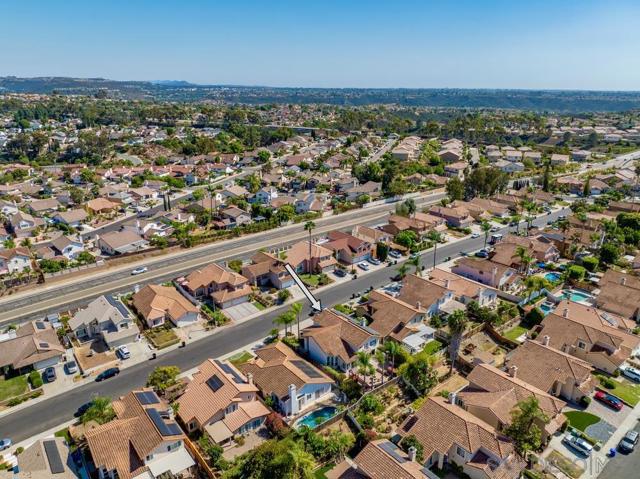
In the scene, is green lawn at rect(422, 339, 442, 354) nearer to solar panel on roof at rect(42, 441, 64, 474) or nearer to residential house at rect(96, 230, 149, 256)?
solar panel on roof at rect(42, 441, 64, 474)

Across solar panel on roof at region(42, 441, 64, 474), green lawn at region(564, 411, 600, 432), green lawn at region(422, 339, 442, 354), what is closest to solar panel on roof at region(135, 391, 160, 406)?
solar panel on roof at region(42, 441, 64, 474)

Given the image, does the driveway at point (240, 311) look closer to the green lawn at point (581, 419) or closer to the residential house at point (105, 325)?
the residential house at point (105, 325)

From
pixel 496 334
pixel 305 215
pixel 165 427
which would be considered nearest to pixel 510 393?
pixel 496 334

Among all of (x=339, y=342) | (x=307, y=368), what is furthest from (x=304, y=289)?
(x=307, y=368)

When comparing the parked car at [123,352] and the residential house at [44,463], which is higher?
the residential house at [44,463]

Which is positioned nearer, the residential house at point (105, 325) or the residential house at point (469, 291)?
the residential house at point (105, 325)

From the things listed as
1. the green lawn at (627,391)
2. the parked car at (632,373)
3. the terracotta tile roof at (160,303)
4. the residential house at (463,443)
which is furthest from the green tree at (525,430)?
the terracotta tile roof at (160,303)

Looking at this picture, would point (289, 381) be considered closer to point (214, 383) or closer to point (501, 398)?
→ point (214, 383)
